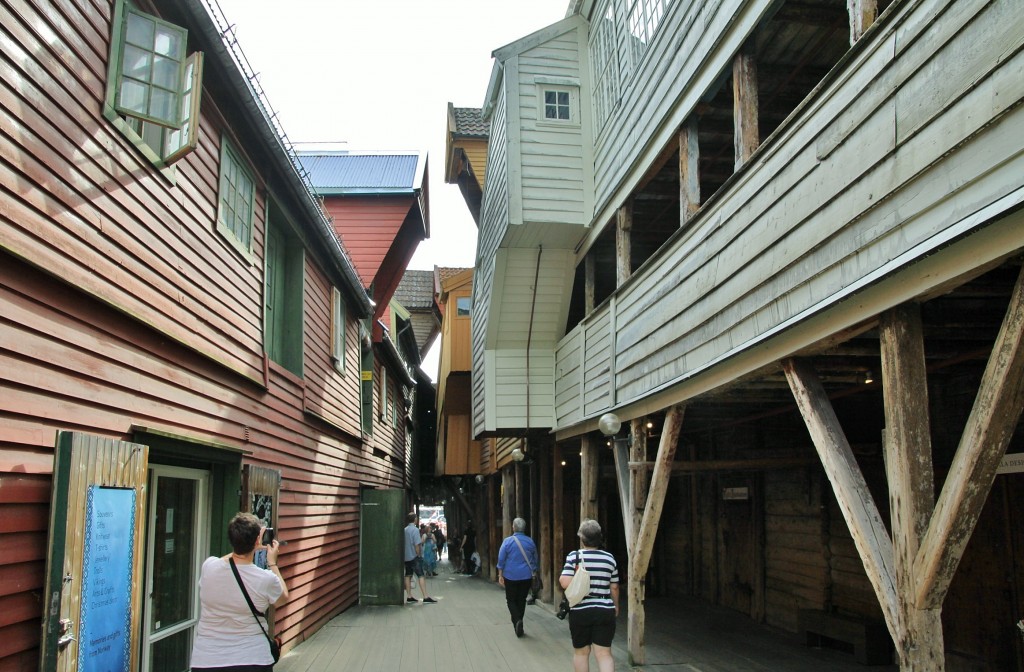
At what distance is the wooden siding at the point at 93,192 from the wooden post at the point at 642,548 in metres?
4.03

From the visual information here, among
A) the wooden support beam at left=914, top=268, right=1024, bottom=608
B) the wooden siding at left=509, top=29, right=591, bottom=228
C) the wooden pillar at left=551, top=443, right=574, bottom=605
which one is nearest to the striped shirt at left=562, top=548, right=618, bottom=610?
the wooden support beam at left=914, top=268, right=1024, bottom=608

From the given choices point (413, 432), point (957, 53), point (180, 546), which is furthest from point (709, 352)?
point (413, 432)

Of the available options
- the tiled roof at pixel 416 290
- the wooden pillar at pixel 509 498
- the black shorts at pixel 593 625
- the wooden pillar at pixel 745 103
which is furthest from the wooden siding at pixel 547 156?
the tiled roof at pixel 416 290

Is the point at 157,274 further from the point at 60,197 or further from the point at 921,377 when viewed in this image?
the point at 921,377

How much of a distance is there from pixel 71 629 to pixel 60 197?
87.8 inches

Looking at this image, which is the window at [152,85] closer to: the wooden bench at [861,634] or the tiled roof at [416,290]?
the wooden bench at [861,634]

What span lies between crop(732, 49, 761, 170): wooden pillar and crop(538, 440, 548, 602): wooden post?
355 inches

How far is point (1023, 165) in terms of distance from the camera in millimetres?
3410

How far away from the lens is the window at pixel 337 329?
12539mm

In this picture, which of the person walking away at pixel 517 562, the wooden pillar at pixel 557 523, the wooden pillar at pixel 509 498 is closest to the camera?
the person walking away at pixel 517 562

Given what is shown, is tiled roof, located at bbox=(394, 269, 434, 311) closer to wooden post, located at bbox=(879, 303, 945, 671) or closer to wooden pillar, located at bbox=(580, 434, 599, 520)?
wooden pillar, located at bbox=(580, 434, 599, 520)

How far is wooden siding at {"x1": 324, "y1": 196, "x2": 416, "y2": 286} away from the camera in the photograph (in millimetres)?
15828

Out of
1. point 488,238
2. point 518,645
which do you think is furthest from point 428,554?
point 518,645

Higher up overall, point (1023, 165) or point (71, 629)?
point (1023, 165)
